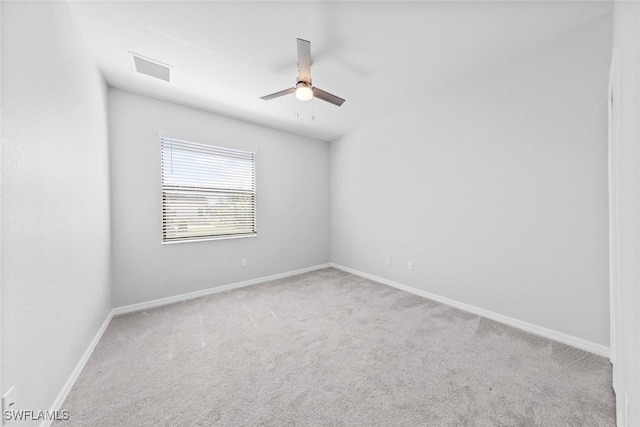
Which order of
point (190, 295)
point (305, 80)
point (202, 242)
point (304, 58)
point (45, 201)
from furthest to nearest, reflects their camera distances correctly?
point (202, 242)
point (190, 295)
point (305, 80)
point (304, 58)
point (45, 201)

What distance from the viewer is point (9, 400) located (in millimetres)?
989

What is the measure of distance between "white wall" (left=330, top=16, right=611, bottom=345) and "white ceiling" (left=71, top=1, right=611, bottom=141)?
312 millimetres

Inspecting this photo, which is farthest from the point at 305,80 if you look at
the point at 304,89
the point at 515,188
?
the point at 515,188

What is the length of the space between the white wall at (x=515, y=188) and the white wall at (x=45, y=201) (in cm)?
344

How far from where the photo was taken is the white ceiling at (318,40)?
1695 millimetres

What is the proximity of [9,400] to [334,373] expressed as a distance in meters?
1.66

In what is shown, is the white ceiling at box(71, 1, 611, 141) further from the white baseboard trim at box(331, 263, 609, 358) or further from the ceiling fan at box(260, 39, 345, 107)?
the white baseboard trim at box(331, 263, 609, 358)

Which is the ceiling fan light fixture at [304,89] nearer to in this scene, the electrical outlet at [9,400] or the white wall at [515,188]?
the white wall at [515,188]

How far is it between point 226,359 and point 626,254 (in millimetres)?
2502

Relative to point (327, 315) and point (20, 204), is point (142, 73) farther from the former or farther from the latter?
point (327, 315)

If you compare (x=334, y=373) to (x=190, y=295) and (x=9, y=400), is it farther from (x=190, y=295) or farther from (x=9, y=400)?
(x=190, y=295)

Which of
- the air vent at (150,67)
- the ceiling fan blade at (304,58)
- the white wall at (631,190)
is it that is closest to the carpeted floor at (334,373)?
the white wall at (631,190)

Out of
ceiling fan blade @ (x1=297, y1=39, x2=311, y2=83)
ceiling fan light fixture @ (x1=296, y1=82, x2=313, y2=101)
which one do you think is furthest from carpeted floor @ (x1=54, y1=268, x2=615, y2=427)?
ceiling fan blade @ (x1=297, y1=39, x2=311, y2=83)

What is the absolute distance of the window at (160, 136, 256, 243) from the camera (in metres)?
3.06
